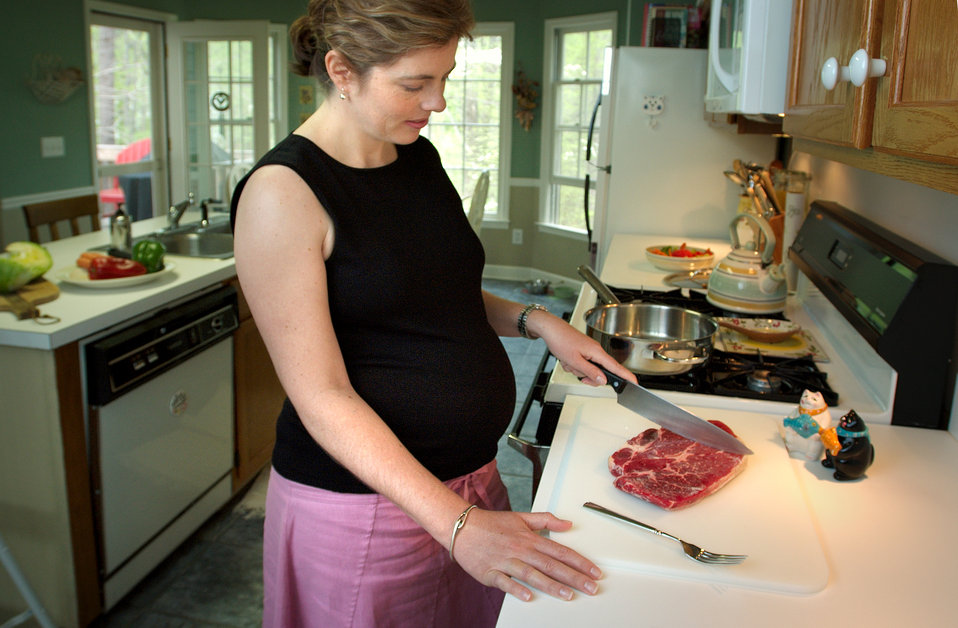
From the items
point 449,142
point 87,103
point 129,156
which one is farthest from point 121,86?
point 449,142

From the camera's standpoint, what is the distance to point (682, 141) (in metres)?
3.56

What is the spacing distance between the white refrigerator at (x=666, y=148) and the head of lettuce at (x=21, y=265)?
232cm

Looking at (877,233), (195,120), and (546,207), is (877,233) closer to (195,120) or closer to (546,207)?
(546,207)

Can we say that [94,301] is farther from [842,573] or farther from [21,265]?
[842,573]

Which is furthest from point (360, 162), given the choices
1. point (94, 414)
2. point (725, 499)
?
point (94, 414)

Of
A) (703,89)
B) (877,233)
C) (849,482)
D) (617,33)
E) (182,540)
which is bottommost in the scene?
(182,540)

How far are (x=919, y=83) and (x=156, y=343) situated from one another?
77.4 inches

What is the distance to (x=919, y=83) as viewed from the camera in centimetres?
85

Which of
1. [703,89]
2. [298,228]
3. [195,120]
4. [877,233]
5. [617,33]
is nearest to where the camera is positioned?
[298,228]

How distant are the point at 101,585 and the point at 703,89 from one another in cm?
290

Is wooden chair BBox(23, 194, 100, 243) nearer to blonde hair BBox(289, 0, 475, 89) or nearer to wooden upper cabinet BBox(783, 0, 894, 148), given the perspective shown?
blonde hair BBox(289, 0, 475, 89)

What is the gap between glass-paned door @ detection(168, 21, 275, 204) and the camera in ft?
18.6

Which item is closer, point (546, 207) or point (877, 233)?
point (877, 233)

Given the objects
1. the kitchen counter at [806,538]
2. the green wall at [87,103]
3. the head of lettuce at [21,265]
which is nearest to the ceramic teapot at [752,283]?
the kitchen counter at [806,538]
